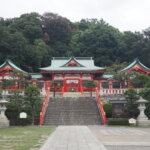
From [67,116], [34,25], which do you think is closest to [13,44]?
[34,25]

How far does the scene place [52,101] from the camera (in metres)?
31.1

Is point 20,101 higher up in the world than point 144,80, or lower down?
lower down

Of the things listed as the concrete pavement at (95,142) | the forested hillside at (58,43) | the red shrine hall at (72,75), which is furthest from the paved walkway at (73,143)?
the forested hillside at (58,43)

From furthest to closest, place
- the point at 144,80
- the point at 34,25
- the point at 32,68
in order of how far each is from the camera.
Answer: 1. the point at 34,25
2. the point at 32,68
3. the point at 144,80

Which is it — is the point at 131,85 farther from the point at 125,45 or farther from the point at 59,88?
the point at 125,45

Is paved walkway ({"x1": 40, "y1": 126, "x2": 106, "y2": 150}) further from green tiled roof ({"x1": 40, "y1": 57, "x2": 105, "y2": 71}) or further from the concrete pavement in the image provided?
green tiled roof ({"x1": 40, "y1": 57, "x2": 105, "y2": 71})

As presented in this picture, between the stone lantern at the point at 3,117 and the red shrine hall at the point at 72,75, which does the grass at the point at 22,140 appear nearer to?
the stone lantern at the point at 3,117

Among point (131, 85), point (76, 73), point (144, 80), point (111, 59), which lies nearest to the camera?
point (144, 80)

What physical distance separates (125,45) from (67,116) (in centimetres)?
4496

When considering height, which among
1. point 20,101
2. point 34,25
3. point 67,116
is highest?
point 34,25

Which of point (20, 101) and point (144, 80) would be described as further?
point (144, 80)

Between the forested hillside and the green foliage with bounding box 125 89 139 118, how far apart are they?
34.9 m

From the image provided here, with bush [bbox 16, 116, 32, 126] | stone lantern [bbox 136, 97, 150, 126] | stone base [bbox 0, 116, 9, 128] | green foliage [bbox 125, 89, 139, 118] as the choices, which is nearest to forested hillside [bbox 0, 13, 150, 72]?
bush [bbox 16, 116, 32, 126]

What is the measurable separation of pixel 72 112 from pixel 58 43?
48.7 meters
